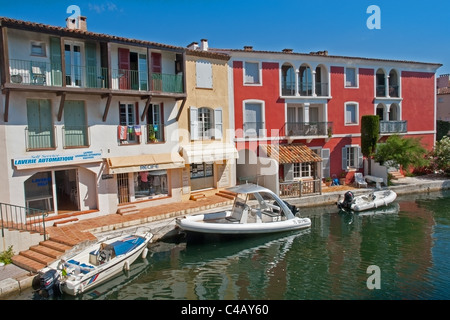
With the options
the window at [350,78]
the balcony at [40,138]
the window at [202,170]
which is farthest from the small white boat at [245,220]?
the window at [350,78]

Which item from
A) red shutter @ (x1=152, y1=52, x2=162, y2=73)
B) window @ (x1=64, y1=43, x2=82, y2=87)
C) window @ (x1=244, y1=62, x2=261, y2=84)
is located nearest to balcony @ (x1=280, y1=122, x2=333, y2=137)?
window @ (x1=244, y1=62, x2=261, y2=84)

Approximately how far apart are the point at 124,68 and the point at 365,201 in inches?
606

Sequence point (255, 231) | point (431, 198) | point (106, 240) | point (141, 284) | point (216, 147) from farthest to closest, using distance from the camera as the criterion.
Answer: point (431, 198), point (216, 147), point (255, 231), point (106, 240), point (141, 284)

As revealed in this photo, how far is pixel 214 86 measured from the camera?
2089 cm

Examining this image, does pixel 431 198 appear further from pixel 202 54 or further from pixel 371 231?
pixel 202 54

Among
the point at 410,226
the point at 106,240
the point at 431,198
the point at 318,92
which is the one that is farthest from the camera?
the point at 318,92

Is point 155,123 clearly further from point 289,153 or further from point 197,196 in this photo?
point 289,153

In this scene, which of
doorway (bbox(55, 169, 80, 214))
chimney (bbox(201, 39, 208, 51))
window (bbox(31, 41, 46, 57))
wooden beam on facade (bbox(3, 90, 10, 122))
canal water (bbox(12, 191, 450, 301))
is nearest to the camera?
canal water (bbox(12, 191, 450, 301))

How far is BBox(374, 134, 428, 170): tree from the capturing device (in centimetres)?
2406

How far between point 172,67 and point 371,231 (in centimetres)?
1317

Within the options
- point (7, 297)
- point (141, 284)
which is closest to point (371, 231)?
point (141, 284)

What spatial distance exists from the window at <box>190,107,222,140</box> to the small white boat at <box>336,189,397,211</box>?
826 centimetres

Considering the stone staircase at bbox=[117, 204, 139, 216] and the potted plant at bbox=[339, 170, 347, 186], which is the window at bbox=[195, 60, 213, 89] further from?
the potted plant at bbox=[339, 170, 347, 186]

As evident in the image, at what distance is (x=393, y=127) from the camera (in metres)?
27.1
